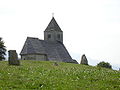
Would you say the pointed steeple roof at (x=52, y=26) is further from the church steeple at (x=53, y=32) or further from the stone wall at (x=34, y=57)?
the stone wall at (x=34, y=57)

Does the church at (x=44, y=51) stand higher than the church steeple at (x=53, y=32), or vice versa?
the church steeple at (x=53, y=32)

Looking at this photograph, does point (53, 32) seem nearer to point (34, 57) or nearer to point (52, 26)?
point (52, 26)

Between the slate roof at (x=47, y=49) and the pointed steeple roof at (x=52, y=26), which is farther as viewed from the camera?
the pointed steeple roof at (x=52, y=26)

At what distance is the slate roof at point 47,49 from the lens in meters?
108

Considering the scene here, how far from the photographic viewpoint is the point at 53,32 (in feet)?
414

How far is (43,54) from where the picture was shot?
110 m

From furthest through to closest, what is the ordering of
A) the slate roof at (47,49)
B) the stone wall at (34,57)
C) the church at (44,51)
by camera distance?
the slate roof at (47,49)
the church at (44,51)
the stone wall at (34,57)

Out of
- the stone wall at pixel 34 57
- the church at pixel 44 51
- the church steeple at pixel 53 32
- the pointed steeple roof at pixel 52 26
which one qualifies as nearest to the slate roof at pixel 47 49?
the church at pixel 44 51

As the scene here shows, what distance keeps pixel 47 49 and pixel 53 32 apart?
51.4ft

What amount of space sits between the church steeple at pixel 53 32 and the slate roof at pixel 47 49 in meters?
8.46

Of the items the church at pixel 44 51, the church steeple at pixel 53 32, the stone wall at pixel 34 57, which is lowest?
the stone wall at pixel 34 57

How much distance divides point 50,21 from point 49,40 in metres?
9.02

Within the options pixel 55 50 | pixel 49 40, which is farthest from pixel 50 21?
pixel 55 50

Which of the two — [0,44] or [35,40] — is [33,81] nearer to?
[0,44]
